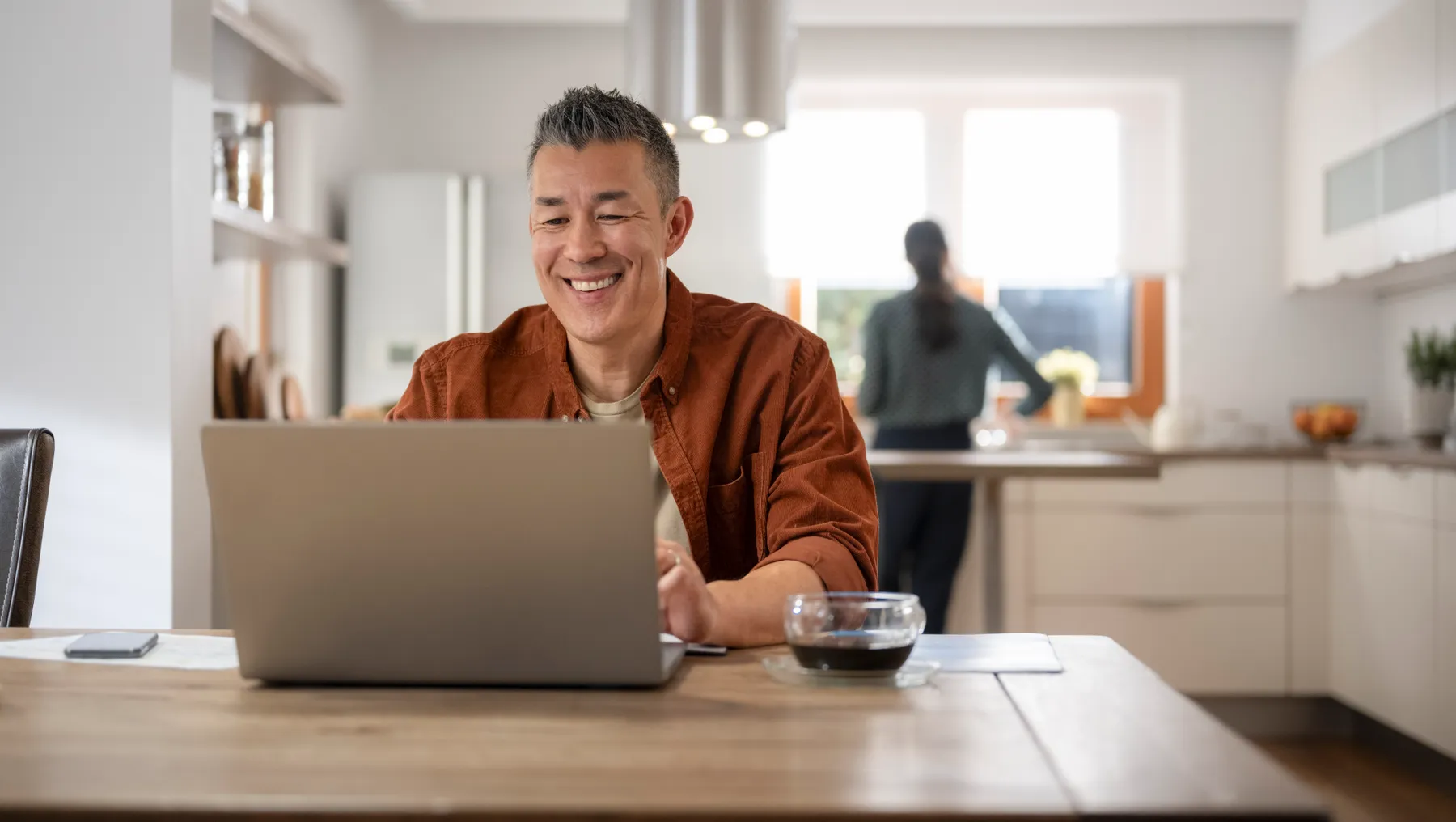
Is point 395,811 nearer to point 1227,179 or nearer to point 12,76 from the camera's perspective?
point 12,76

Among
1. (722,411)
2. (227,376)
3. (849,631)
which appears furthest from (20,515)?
(227,376)

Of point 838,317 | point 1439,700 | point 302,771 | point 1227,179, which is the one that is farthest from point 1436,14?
point 302,771

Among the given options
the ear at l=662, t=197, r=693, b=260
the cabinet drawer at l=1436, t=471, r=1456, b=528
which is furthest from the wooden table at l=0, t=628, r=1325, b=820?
the cabinet drawer at l=1436, t=471, r=1456, b=528

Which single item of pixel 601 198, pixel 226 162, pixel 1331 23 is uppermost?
pixel 1331 23

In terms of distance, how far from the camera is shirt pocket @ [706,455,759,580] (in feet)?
5.60

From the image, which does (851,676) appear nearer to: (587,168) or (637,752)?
(637,752)

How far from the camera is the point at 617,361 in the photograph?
177 cm

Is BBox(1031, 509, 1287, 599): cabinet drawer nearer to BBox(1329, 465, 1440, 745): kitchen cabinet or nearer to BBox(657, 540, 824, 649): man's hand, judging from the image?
BBox(1329, 465, 1440, 745): kitchen cabinet

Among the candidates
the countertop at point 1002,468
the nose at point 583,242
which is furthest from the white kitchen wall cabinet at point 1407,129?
the nose at point 583,242

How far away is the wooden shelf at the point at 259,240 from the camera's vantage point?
9.33ft

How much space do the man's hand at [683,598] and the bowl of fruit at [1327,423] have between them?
407 centimetres

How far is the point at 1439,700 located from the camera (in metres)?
3.61

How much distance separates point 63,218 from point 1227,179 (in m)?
4.24

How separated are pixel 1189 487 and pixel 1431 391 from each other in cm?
81
